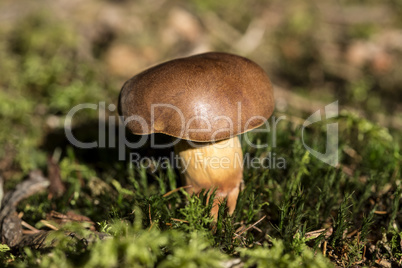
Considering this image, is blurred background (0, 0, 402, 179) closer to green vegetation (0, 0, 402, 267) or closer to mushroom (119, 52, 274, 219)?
green vegetation (0, 0, 402, 267)

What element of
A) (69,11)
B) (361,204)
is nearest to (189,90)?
(361,204)

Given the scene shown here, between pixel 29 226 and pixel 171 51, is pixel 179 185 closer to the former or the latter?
pixel 29 226

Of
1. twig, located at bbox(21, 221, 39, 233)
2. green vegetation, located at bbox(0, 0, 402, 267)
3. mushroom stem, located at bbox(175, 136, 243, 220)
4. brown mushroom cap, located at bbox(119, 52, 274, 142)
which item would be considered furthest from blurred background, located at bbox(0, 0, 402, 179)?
brown mushroom cap, located at bbox(119, 52, 274, 142)

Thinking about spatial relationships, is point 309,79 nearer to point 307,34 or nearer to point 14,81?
point 307,34

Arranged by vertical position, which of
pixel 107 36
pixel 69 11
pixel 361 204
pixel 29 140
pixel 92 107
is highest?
pixel 69 11

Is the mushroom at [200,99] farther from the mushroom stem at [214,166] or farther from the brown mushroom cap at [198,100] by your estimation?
the mushroom stem at [214,166]

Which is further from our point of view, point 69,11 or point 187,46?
point 69,11

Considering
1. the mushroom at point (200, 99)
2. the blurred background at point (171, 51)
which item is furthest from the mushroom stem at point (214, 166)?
the blurred background at point (171, 51)

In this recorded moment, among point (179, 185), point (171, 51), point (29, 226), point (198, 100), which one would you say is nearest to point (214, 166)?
point (179, 185)
